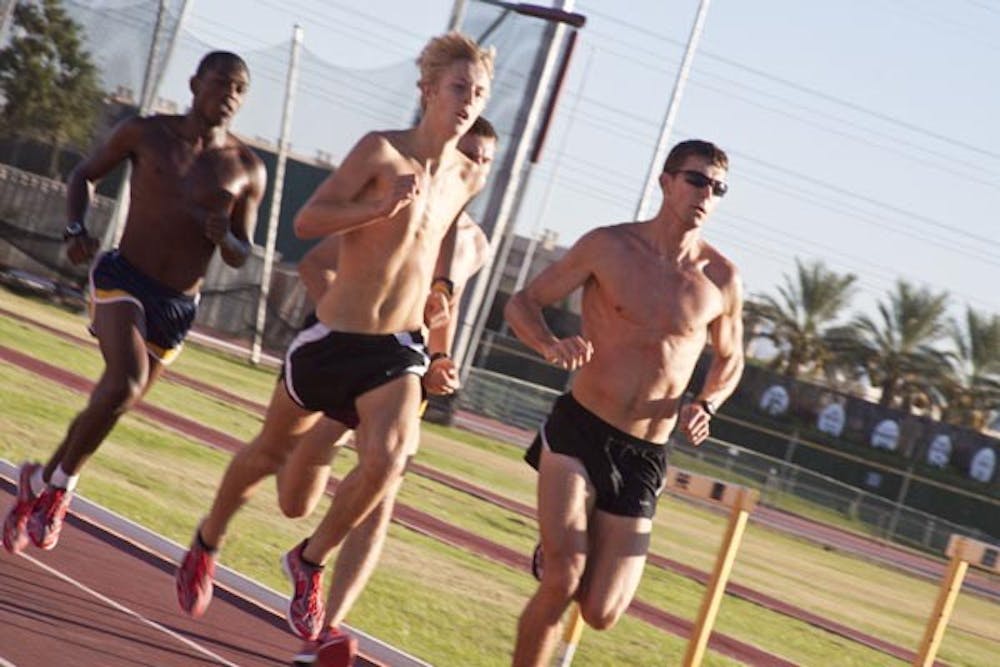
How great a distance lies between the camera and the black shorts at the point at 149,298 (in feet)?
25.7

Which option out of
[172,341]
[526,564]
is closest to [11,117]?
[526,564]

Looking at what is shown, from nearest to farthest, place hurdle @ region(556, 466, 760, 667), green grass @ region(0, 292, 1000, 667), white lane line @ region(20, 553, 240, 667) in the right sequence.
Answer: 1. white lane line @ region(20, 553, 240, 667)
2. hurdle @ region(556, 466, 760, 667)
3. green grass @ region(0, 292, 1000, 667)

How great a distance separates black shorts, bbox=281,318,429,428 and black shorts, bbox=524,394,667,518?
528 mm

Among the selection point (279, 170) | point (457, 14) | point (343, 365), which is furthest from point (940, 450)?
point (343, 365)

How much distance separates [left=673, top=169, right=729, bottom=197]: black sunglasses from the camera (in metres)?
6.89

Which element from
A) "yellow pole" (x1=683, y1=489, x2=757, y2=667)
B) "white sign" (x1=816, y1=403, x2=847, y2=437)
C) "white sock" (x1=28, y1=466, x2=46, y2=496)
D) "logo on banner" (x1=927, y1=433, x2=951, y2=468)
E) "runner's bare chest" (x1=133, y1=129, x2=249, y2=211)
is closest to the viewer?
"white sock" (x1=28, y1=466, x2=46, y2=496)

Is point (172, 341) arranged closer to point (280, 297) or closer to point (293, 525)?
point (293, 525)

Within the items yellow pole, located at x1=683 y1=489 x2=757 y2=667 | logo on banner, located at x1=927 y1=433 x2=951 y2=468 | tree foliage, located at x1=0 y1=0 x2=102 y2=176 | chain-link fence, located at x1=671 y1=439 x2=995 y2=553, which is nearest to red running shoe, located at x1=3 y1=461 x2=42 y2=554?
yellow pole, located at x1=683 y1=489 x2=757 y2=667

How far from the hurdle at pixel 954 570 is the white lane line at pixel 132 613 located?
2.61m

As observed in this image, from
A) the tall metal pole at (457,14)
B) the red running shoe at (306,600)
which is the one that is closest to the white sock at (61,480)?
the red running shoe at (306,600)

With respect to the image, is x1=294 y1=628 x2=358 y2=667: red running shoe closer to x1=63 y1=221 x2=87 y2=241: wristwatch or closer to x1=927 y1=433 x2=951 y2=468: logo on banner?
x1=63 y1=221 x2=87 y2=241: wristwatch

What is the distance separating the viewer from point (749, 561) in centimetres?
2155

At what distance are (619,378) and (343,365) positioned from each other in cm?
93

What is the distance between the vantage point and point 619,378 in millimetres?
6945
